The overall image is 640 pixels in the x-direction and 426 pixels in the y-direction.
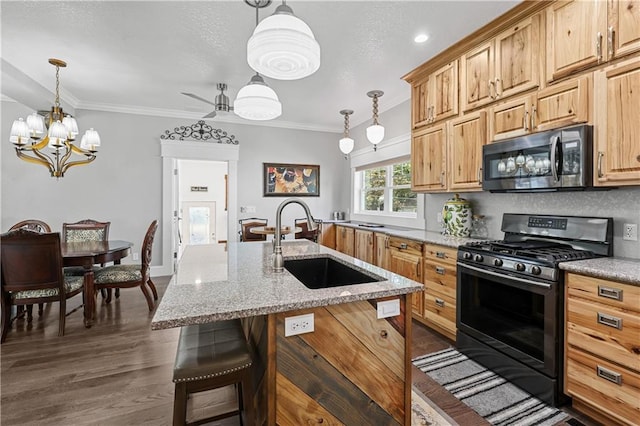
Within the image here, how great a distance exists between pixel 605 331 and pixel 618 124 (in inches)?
47.5

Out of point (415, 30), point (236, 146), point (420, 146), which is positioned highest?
point (415, 30)

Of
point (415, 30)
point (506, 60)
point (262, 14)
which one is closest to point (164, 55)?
point (262, 14)

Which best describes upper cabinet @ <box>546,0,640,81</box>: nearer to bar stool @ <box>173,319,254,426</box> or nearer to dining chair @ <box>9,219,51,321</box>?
bar stool @ <box>173,319,254,426</box>

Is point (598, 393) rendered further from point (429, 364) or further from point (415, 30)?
point (415, 30)

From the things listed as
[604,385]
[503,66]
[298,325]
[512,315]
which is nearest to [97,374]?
[298,325]

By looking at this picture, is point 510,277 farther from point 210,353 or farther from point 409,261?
point 210,353

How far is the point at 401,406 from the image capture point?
1419 mm

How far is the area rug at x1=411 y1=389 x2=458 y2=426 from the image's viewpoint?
178 cm

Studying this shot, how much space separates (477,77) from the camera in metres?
2.75

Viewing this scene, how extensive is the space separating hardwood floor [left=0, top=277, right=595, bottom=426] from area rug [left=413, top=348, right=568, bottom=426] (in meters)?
0.09

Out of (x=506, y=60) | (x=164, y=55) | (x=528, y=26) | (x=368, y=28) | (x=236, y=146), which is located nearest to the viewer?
(x=528, y=26)

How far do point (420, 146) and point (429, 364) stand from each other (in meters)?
2.22

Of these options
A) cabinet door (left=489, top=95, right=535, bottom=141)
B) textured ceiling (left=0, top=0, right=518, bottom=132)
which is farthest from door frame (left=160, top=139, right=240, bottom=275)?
cabinet door (left=489, top=95, right=535, bottom=141)

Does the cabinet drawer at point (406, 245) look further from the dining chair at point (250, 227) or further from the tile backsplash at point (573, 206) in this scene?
the dining chair at point (250, 227)
